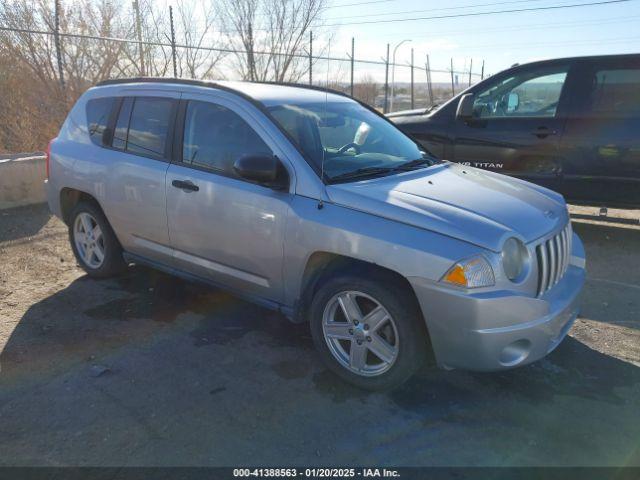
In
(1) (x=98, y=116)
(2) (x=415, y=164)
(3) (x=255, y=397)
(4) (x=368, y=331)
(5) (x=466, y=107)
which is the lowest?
(3) (x=255, y=397)

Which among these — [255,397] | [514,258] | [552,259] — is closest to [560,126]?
[552,259]

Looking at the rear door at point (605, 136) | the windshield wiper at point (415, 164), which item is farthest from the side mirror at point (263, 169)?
the rear door at point (605, 136)

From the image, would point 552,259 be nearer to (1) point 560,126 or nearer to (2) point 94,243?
(1) point 560,126

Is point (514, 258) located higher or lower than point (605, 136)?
Answer: lower

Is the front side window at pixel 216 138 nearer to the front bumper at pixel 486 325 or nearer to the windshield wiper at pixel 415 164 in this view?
the windshield wiper at pixel 415 164

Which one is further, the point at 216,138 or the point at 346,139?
the point at 346,139

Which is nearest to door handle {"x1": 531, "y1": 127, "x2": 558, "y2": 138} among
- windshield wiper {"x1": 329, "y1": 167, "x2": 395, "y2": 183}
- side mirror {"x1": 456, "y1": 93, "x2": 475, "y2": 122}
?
side mirror {"x1": 456, "y1": 93, "x2": 475, "y2": 122}

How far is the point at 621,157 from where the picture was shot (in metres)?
5.77

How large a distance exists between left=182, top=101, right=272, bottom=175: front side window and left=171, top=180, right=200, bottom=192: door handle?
15 cm

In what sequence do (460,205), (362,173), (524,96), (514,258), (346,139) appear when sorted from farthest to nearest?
(524,96) < (346,139) < (362,173) < (460,205) < (514,258)

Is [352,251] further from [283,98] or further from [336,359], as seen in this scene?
[283,98]

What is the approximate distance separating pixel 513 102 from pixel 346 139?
134 inches

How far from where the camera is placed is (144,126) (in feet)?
14.0

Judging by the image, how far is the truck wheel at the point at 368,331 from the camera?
299cm
